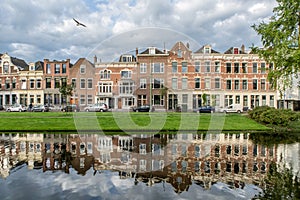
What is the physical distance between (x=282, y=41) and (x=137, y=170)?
54.2ft

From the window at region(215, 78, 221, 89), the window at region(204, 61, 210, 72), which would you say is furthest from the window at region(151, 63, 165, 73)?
the window at region(215, 78, 221, 89)

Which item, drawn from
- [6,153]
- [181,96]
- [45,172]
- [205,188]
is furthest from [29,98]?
[205,188]

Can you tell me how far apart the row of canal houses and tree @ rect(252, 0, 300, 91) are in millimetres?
23841

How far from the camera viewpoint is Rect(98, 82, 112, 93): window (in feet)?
161

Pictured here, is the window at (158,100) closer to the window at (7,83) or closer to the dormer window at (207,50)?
the dormer window at (207,50)

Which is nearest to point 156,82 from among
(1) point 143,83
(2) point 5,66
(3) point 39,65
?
(1) point 143,83

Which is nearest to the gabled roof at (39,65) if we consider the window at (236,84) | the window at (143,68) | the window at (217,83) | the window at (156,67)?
the window at (143,68)

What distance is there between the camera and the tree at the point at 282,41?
1828 cm

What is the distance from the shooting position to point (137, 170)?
8000 millimetres

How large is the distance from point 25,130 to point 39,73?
3869 cm

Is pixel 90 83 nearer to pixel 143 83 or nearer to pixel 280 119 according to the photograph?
pixel 143 83

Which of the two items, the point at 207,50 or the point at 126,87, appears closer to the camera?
the point at 207,50

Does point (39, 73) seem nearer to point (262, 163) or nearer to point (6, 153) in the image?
point (6, 153)

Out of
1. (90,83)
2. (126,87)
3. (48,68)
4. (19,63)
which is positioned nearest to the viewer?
(126,87)
